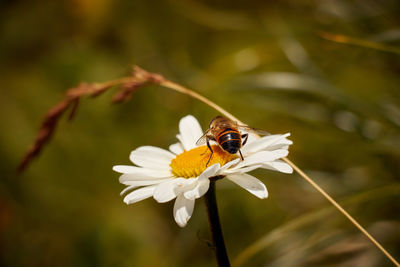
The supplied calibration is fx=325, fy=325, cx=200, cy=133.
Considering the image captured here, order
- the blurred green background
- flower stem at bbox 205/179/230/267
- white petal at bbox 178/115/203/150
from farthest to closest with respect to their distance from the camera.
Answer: the blurred green background < white petal at bbox 178/115/203/150 < flower stem at bbox 205/179/230/267

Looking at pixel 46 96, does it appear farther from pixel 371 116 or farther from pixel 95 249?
pixel 371 116

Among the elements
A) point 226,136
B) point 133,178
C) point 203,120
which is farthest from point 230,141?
point 203,120

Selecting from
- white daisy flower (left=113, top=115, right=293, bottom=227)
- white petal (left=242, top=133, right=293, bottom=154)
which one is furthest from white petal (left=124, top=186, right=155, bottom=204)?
white petal (left=242, top=133, right=293, bottom=154)

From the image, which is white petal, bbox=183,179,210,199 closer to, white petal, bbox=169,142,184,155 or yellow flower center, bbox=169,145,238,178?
yellow flower center, bbox=169,145,238,178

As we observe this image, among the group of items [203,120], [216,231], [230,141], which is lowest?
[216,231]

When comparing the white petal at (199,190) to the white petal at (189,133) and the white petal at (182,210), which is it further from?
the white petal at (189,133)

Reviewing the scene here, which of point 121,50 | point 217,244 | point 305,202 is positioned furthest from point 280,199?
point 121,50

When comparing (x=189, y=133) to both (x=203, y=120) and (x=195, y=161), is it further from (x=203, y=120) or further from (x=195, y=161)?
(x=203, y=120)
